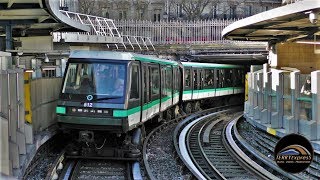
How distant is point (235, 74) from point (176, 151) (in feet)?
71.1

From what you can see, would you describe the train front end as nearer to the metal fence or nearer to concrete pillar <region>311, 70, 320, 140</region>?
concrete pillar <region>311, 70, 320, 140</region>

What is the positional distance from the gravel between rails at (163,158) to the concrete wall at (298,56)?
479 centimetres

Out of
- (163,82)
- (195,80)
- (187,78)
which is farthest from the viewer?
(195,80)

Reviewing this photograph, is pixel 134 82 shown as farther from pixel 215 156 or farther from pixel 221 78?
pixel 221 78

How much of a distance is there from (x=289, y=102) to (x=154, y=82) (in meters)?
4.38

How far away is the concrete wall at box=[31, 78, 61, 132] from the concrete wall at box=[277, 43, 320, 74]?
794cm

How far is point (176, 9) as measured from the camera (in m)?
58.1

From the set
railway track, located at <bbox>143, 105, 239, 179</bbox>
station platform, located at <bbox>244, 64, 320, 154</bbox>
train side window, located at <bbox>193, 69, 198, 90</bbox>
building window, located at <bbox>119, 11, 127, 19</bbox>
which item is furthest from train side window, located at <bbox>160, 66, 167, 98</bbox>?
building window, located at <bbox>119, 11, 127, 19</bbox>

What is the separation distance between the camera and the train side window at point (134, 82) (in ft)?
43.5

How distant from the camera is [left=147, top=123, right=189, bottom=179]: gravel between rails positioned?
12062 millimetres

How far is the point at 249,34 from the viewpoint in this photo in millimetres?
18531

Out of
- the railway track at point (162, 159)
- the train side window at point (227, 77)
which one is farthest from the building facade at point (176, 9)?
the railway track at point (162, 159)

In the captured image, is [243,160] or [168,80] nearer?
[243,160]

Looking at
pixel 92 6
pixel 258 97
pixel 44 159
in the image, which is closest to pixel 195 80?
pixel 258 97
